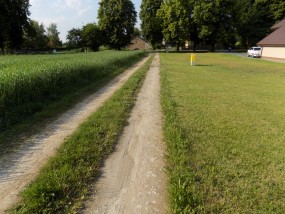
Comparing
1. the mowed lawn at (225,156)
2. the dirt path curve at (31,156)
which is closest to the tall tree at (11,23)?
the dirt path curve at (31,156)

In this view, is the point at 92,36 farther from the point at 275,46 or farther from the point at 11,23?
the point at 275,46

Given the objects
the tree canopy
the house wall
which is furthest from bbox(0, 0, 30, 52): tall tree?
the house wall

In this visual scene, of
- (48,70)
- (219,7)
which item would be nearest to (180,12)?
(219,7)

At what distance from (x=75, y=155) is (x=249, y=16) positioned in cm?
6227

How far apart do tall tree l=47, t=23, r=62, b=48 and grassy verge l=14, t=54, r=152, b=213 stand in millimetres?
80368

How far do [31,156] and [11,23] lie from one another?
166 feet

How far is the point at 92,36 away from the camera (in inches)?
2334

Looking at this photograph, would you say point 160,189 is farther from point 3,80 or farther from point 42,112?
point 3,80

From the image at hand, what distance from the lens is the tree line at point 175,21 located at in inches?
2079

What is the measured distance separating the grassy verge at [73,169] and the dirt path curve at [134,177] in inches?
7.6

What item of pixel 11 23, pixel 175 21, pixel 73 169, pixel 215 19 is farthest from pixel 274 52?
pixel 11 23

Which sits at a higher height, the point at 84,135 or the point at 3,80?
the point at 3,80

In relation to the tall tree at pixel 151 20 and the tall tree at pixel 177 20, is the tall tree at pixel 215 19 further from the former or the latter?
the tall tree at pixel 151 20

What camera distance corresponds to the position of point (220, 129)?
19.5ft
